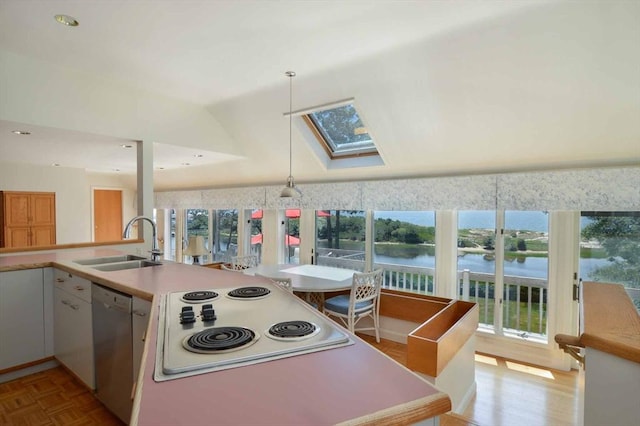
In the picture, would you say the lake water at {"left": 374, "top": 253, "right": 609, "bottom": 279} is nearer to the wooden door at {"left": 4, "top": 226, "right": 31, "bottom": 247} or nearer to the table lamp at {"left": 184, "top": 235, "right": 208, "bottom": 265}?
the table lamp at {"left": 184, "top": 235, "right": 208, "bottom": 265}

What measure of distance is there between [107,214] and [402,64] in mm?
7599

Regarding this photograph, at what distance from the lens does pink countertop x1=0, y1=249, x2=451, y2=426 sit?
684 mm

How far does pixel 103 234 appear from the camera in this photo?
770cm

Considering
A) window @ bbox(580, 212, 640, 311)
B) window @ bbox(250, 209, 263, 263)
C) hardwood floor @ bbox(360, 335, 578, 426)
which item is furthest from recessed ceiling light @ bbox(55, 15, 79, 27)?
window @ bbox(580, 212, 640, 311)

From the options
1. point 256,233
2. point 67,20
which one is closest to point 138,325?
point 67,20

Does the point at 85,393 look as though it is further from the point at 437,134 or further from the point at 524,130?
the point at 524,130

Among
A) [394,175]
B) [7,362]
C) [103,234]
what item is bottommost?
[7,362]

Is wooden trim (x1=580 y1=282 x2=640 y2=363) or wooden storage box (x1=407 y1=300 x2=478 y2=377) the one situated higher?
wooden trim (x1=580 y1=282 x2=640 y2=363)

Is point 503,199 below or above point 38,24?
below

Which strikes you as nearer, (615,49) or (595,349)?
(595,349)

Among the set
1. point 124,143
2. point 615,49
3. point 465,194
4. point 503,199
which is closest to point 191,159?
point 124,143

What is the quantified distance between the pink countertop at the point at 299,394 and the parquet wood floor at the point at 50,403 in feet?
5.16

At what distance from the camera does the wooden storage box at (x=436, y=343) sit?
7.16 feet

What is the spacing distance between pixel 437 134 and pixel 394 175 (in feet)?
3.17
